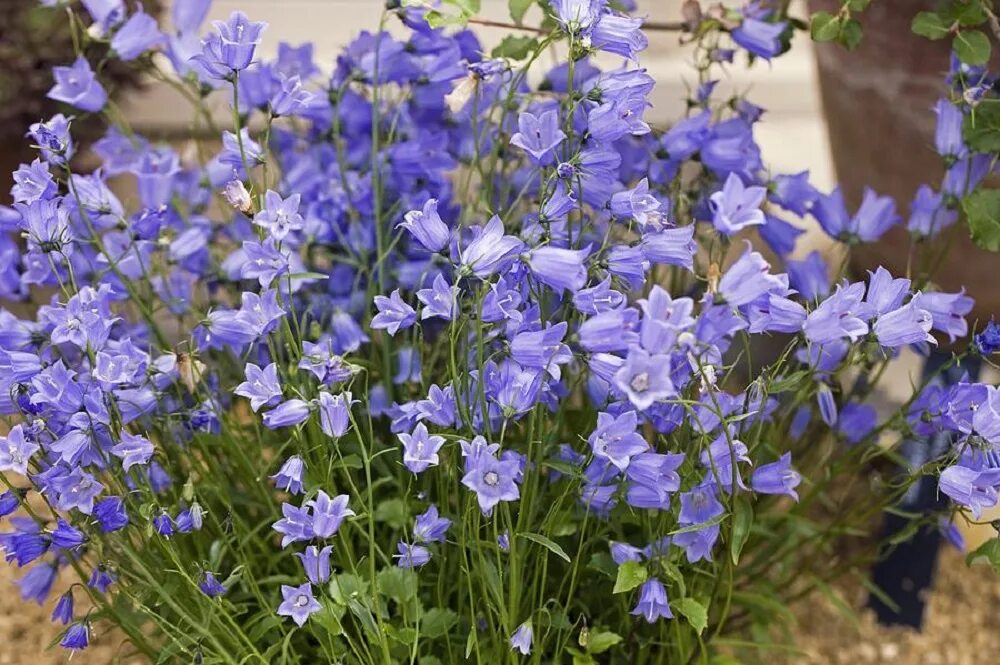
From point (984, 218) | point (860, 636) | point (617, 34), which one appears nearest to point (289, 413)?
point (617, 34)

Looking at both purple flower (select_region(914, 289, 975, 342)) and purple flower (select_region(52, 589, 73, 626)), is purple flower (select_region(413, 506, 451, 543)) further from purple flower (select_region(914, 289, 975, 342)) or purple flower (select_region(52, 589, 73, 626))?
purple flower (select_region(914, 289, 975, 342))

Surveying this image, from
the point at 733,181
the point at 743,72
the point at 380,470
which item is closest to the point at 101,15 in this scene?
the point at 380,470

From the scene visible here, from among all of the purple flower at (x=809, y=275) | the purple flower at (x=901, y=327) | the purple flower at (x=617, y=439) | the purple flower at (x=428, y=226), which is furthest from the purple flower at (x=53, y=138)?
the purple flower at (x=809, y=275)

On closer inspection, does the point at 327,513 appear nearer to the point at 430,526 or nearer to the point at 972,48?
the point at 430,526

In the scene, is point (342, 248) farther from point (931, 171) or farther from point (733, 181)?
point (931, 171)

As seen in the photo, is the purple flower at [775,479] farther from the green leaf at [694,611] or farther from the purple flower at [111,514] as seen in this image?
the purple flower at [111,514]

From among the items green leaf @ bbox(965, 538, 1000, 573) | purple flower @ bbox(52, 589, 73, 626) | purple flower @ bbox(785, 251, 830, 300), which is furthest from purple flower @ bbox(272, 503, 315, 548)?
purple flower @ bbox(785, 251, 830, 300)
